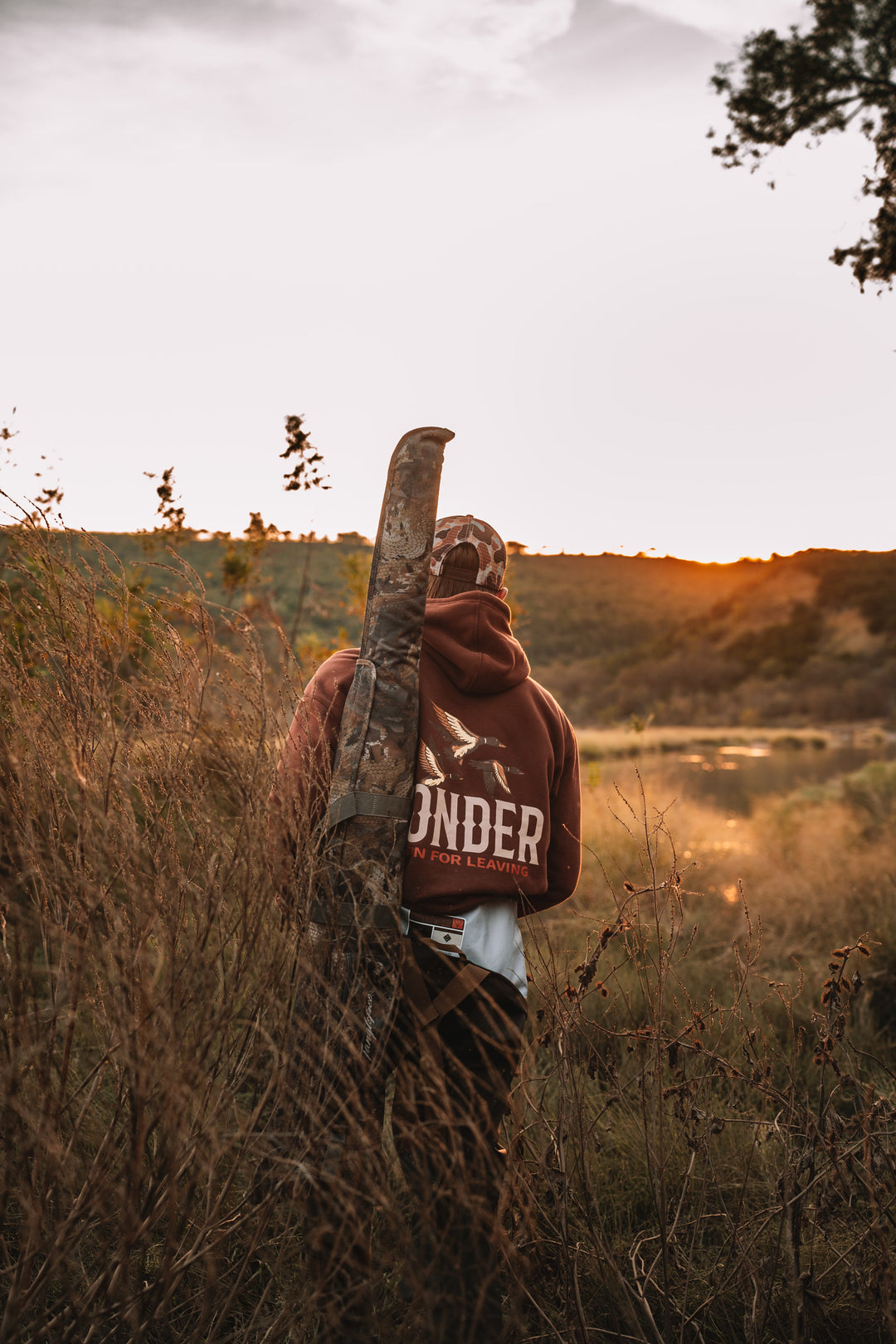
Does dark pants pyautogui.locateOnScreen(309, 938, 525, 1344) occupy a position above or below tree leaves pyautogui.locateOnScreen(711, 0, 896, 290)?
below

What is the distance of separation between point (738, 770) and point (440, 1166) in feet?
69.3

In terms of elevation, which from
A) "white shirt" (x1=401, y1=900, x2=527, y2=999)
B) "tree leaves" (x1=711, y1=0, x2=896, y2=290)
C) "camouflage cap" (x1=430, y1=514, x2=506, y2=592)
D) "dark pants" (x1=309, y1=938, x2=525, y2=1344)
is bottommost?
"dark pants" (x1=309, y1=938, x2=525, y2=1344)

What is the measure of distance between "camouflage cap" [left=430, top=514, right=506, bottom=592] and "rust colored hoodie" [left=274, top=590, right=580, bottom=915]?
9cm

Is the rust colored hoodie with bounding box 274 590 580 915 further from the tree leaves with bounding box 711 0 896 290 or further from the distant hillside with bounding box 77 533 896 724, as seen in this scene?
the distant hillside with bounding box 77 533 896 724

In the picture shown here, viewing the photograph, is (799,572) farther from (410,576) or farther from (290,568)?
(410,576)

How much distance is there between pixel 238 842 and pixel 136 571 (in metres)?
3.01

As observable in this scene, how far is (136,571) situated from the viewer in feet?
14.4

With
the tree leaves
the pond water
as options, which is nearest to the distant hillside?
the pond water

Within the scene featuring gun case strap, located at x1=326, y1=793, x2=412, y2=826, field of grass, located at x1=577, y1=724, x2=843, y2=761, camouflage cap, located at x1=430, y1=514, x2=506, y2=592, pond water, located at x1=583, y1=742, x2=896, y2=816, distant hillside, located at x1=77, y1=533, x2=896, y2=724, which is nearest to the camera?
gun case strap, located at x1=326, y1=793, x2=412, y2=826

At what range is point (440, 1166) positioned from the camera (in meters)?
1.52

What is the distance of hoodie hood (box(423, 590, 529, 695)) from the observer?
212 cm

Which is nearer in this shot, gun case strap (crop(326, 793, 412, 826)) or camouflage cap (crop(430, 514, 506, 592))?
gun case strap (crop(326, 793, 412, 826))

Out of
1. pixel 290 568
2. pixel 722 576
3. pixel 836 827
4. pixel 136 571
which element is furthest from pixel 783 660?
pixel 136 571

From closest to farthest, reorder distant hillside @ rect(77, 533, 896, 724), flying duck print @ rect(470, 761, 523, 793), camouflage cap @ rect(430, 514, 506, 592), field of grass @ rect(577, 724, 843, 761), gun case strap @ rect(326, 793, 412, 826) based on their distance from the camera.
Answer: gun case strap @ rect(326, 793, 412, 826) < flying duck print @ rect(470, 761, 523, 793) < camouflage cap @ rect(430, 514, 506, 592) < field of grass @ rect(577, 724, 843, 761) < distant hillside @ rect(77, 533, 896, 724)
